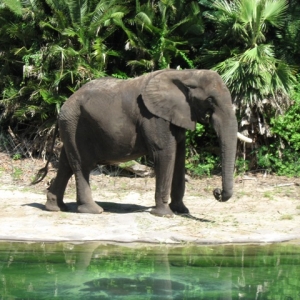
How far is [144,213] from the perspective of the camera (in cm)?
1241

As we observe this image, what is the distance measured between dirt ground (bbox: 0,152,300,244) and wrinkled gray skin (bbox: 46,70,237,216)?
54 centimetres

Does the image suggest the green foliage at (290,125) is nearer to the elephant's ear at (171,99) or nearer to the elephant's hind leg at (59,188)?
the elephant's ear at (171,99)

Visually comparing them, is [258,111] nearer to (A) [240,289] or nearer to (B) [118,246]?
(B) [118,246]

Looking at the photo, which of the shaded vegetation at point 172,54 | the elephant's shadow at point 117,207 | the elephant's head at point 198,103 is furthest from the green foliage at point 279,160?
the elephant's head at point 198,103

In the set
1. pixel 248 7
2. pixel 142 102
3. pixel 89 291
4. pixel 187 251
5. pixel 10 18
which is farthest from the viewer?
pixel 10 18

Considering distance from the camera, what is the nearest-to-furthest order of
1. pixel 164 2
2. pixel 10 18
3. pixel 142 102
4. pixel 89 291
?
pixel 89 291, pixel 142 102, pixel 164 2, pixel 10 18

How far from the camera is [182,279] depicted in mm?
8859

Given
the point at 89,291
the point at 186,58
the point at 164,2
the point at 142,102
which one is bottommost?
the point at 89,291

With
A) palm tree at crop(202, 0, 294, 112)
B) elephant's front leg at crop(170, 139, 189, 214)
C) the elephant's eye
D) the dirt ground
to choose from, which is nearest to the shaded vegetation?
palm tree at crop(202, 0, 294, 112)

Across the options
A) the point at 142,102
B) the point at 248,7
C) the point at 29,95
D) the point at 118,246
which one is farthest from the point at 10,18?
the point at 118,246

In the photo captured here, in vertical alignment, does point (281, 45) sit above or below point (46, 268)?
above

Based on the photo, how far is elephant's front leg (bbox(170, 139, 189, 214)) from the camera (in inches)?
495

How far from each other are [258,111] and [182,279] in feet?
27.3

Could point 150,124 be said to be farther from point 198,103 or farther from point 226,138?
point 226,138
